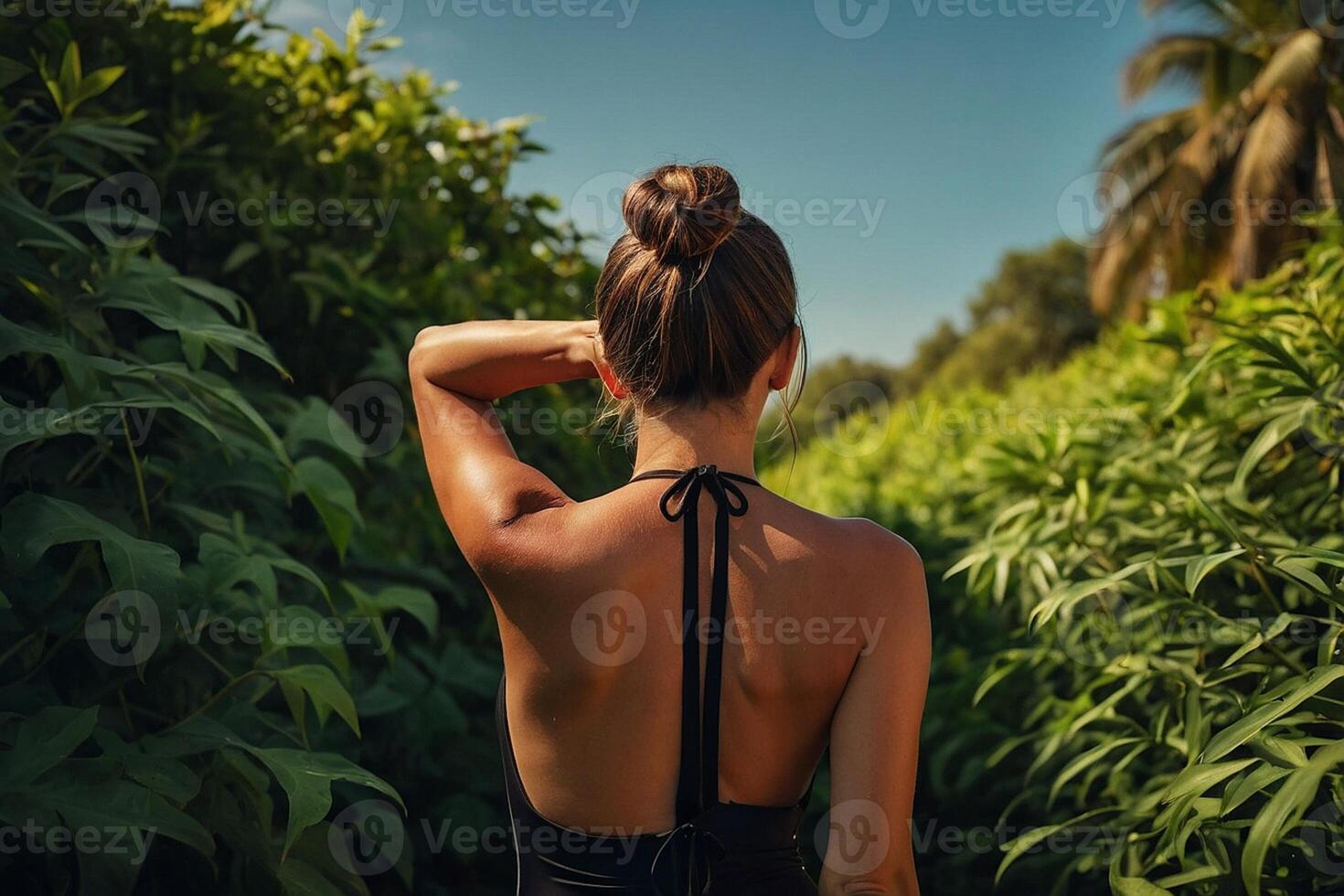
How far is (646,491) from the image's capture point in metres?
1.43

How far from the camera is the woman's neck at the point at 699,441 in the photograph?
146 cm

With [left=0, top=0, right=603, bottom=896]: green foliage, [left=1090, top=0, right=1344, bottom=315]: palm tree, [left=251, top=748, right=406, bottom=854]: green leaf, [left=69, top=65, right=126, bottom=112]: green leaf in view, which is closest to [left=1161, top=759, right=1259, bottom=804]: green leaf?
[left=251, top=748, right=406, bottom=854]: green leaf

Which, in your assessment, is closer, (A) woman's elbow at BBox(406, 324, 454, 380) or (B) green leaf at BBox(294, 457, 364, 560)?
(A) woman's elbow at BBox(406, 324, 454, 380)

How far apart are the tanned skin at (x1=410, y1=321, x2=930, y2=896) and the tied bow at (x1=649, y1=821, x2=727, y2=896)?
0.03 metres

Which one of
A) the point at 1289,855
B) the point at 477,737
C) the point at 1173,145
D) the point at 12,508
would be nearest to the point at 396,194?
the point at 477,737

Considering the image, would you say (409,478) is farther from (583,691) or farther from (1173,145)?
(1173,145)

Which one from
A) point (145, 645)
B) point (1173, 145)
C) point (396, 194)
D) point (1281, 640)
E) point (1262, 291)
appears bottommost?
point (1281, 640)

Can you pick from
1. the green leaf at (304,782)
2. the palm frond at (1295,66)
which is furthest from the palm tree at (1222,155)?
the green leaf at (304,782)

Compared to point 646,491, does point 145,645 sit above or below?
below

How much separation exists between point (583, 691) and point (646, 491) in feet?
0.92

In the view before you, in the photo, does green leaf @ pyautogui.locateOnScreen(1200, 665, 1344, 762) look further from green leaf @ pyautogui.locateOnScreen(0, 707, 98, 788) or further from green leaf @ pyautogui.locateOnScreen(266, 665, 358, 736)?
green leaf @ pyautogui.locateOnScreen(0, 707, 98, 788)

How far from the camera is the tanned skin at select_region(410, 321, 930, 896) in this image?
138cm

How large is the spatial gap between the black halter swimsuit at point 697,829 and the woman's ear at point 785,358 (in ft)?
0.53

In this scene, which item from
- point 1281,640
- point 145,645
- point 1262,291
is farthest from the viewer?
point 1262,291
